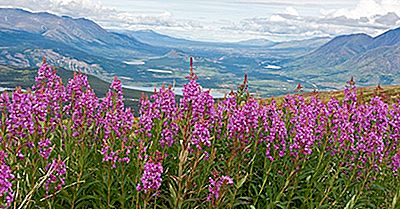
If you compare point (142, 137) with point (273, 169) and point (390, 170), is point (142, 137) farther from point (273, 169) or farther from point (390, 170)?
point (390, 170)

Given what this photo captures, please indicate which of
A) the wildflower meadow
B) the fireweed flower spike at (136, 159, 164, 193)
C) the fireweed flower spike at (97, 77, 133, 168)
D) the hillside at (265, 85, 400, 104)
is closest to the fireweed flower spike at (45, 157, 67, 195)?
the wildflower meadow

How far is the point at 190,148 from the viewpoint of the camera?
8.25 m

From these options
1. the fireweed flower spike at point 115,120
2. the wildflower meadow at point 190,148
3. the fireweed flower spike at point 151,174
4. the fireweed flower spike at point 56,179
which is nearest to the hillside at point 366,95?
the wildflower meadow at point 190,148

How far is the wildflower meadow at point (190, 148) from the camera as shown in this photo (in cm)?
766

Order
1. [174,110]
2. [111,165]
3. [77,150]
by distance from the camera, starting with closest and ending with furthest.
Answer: [111,165] → [77,150] → [174,110]

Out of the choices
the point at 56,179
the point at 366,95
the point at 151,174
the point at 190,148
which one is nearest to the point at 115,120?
the point at 190,148

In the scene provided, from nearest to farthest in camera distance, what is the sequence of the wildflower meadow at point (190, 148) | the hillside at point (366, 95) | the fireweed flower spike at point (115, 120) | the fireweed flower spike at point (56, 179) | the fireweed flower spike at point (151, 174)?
1. the fireweed flower spike at point (151, 174)
2. the fireweed flower spike at point (56, 179)
3. the wildflower meadow at point (190, 148)
4. the fireweed flower spike at point (115, 120)
5. the hillside at point (366, 95)

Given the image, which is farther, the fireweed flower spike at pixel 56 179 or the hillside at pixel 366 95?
the hillside at pixel 366 95

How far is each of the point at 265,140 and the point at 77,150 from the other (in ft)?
12.7

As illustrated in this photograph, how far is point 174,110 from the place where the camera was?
9.59 meters

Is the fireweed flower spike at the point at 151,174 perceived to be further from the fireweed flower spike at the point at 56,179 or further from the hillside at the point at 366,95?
the hillside at the point at 366,95

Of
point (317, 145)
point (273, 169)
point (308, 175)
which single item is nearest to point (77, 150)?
point (273, 169)

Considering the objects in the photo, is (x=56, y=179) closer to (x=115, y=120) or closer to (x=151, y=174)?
(x=115, y=120)

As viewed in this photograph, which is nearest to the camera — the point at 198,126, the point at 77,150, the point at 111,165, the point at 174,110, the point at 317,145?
the point at 198,126
